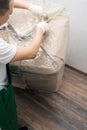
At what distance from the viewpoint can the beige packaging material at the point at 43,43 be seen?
4.11 ft

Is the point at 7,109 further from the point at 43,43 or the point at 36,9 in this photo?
the point at 36,9

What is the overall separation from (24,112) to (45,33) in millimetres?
698

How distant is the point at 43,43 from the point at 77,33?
0.67 metres

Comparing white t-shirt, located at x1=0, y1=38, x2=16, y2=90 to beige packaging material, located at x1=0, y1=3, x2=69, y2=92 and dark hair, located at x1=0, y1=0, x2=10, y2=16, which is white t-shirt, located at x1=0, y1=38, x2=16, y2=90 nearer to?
dark hair, located at x1=0, y1=0, x2=10, y2=16

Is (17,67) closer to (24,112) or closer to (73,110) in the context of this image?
(24,112)

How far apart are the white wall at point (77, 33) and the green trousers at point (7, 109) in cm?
90

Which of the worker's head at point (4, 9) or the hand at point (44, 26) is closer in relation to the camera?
the worker's head at point (4, 9)

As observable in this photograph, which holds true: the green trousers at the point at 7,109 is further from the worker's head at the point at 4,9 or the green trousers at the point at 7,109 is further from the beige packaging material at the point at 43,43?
the worker's head at the point at 4,9

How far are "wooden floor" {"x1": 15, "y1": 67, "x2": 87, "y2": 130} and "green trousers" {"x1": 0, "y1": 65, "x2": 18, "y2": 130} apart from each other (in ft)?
1.19

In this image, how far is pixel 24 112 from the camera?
65.6 inches

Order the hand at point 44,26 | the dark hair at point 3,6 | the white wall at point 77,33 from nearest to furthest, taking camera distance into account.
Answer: the dark hair at point 3,6, the hand at point 44,26, the white wall at point 77,33

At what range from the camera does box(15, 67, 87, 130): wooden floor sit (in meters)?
1.57

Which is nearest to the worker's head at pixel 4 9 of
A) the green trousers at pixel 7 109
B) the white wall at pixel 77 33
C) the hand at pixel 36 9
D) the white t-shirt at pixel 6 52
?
the white t-shirt at pixel 6 52

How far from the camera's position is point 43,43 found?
130 centimetres
